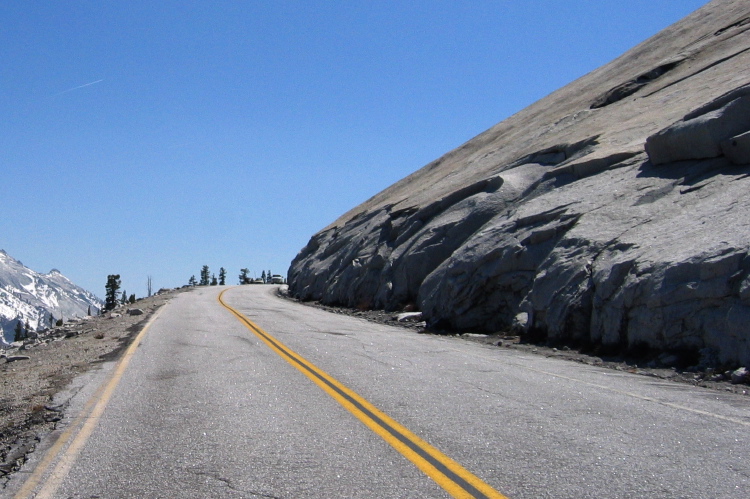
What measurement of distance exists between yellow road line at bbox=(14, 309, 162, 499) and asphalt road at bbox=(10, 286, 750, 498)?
20 mm

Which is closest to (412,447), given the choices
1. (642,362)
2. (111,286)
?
(642,362)

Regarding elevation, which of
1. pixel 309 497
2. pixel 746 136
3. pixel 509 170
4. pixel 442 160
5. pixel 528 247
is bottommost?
pixel 309 497

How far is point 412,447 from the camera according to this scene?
5.55 meters

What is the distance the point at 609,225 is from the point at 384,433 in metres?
12.0

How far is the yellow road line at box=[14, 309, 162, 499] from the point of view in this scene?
471 cm

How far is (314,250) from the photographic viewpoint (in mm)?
49906

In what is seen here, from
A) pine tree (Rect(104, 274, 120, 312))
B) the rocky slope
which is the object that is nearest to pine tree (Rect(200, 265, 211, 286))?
pine tree (Rect(104, 274, 120, 312))

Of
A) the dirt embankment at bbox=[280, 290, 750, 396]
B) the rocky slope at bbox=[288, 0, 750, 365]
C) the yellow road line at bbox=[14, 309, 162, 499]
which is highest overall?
the rocky slope at bbox=[288, 0, 750, 365]

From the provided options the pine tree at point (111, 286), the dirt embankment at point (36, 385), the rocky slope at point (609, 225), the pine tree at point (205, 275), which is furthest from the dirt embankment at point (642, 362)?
the pine tree at point (205, 275)

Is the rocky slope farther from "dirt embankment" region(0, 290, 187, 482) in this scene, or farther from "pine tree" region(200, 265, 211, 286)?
"pine tree" region(200, 265, 211, 286)

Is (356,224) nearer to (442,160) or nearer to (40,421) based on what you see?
(442,160)

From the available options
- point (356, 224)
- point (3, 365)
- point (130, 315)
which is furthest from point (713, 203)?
point (356, 224)

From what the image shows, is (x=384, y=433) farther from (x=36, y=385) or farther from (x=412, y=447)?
(x=36, y=385)

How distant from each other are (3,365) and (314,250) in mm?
36745
